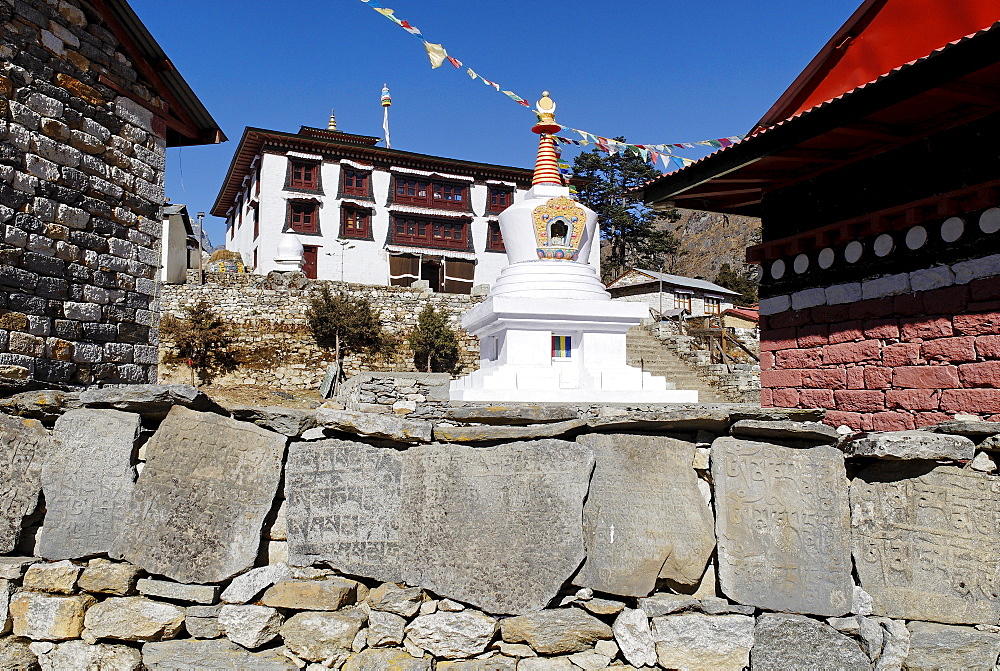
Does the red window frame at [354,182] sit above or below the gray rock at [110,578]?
above

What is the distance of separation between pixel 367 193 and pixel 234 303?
410 inches

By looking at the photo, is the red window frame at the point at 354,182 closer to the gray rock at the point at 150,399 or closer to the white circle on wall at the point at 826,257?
the white circle on wall at the point at 826,257

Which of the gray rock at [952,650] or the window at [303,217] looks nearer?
the gray rock at [952,650]

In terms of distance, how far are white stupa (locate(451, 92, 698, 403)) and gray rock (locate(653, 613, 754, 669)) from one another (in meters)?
9.52

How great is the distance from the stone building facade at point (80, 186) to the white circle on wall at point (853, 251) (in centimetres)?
679

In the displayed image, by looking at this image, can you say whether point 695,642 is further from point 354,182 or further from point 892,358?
point 354,182

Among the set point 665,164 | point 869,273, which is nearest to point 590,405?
point 665,164

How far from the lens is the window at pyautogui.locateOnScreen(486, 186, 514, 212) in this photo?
3450 centimetres

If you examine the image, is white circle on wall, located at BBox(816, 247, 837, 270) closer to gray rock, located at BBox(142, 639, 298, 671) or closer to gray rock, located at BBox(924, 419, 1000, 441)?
gray rock, located at BBox(924, 419, 1000, 441)

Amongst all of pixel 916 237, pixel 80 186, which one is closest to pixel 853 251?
pixel 916 237

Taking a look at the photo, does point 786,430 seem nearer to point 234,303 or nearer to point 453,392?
point 453,392

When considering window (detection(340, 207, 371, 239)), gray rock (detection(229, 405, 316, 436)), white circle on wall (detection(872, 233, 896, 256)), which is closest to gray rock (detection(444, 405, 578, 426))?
gray rock (detection(229, 405, 316, 436))

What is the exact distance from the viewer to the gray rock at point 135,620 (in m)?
3.51

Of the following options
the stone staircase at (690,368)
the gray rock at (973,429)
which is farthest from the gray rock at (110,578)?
the stone staircase at (690,368)
